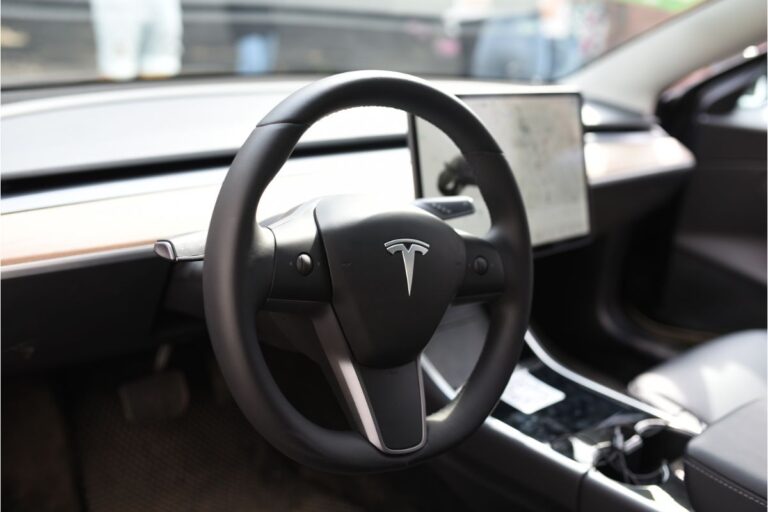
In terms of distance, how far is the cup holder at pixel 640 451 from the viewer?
115 centimetres

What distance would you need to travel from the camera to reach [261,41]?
2.93m

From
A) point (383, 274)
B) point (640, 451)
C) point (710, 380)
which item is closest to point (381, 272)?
point (383, 274)

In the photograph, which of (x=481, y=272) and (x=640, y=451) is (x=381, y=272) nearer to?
(x=481, y=272)

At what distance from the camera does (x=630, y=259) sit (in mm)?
2270

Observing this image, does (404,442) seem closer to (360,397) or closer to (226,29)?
(360,397)

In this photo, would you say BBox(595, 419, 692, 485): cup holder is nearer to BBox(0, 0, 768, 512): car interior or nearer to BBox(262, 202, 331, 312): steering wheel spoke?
BBox(0, 0, 768, 512): car interior

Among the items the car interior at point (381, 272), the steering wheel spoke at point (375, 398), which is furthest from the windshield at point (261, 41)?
the steering wheel spoke at point (375, 398)

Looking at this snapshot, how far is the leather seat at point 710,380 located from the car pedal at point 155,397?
2.96 feet

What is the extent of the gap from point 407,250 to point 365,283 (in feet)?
0.21

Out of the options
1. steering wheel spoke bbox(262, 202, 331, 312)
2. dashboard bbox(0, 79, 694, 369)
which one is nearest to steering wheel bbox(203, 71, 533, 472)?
Answer: steering wheel spoke bbox(262, 202, 331, 312)

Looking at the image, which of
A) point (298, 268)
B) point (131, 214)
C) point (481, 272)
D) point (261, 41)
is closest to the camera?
point (298, 268)

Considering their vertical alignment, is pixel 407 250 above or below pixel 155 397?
above

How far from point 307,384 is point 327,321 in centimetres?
60

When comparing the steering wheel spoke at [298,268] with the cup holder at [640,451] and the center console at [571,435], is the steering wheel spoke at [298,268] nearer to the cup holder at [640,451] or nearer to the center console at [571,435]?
the center console at [571,435]
